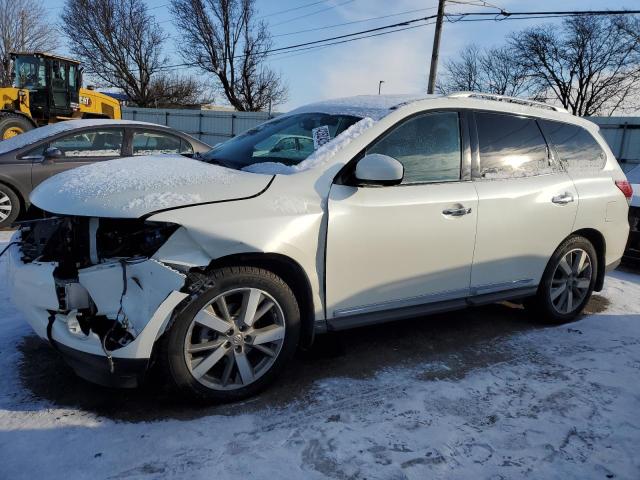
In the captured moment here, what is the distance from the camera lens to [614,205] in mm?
4438

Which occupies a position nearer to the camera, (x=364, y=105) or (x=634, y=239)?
(x=364, y=105)

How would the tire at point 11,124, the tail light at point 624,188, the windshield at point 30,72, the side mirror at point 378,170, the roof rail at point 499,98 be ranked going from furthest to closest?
1. the windshield at point 30,72
2. the tire at point 11,124
3. the tail light at point 624,188
4. the roof rail at point 499,98
5. the side mirror at point 378,170

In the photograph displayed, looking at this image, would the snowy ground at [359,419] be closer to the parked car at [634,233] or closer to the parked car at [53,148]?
the parked car at [634,233]

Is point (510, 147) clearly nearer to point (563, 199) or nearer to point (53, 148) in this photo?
point (563, 199)

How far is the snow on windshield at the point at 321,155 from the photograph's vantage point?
3.06 m

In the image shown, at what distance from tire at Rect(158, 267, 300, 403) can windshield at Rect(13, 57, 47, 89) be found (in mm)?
17042

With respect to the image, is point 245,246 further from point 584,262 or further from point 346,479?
point 584,262

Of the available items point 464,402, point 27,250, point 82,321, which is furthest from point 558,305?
point 27,250

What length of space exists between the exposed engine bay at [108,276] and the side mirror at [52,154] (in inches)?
155

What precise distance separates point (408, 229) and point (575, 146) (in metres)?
2.07

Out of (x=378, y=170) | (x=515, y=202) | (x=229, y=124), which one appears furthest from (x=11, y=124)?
(x=515, y=202)

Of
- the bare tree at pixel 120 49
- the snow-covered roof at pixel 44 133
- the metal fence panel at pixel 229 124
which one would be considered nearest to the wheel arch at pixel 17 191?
the snow-covered roof at pixel 44 133

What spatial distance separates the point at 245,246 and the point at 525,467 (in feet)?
5.67

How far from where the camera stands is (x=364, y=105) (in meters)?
3.59
